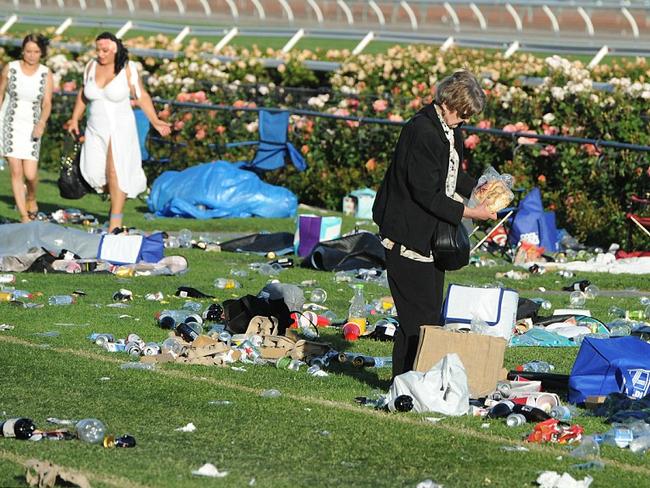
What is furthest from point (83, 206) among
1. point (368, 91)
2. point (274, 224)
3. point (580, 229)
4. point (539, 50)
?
point (539, 50)

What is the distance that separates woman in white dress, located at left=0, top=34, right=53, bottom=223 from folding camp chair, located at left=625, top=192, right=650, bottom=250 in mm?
6292

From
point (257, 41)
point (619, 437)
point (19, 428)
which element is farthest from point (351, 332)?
point (257, 41)

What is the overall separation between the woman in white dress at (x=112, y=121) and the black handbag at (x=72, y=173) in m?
0.10

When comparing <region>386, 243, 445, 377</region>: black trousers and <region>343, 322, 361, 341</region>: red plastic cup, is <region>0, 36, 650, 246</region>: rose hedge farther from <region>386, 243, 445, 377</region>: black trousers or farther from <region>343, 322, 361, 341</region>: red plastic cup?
<region>386, 243, 445, 377</region>: black trousers

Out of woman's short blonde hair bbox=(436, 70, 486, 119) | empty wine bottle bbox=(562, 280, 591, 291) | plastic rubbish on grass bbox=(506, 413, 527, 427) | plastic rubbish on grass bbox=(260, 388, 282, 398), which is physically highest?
woman's short blonde hair bbox=(436, 70, 486, 119)

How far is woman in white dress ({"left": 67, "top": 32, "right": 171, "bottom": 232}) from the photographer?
569 inches

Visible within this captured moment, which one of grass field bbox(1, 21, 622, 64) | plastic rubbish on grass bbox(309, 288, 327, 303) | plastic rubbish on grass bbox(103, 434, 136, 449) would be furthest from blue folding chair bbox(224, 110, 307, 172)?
plastic rubbish on grass bbox(103, 434, 136, 449)

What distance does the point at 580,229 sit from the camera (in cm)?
1711

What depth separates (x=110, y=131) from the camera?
14516 mm

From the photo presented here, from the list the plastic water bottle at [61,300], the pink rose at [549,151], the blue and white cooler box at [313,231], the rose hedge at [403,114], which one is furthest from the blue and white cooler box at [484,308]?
the pink rose at [549,151]

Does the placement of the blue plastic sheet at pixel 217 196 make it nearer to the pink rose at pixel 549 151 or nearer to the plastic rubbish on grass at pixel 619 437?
the pink rose at pixel 549 151

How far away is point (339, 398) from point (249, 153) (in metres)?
14.3

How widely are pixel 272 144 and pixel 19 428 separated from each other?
13.8 meters

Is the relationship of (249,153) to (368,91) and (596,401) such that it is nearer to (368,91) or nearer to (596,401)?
(368,91)
